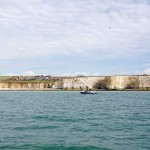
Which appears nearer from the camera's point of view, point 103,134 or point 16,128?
point 103,134

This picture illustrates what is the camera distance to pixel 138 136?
29203 mm

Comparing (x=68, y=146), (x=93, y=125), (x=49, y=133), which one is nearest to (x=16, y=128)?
(x=49, y=133)

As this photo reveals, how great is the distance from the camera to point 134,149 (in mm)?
24594

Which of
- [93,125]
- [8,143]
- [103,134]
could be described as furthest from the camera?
[93,125]

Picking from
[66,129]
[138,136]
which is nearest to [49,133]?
[66,129]

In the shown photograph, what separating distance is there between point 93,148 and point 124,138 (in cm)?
421

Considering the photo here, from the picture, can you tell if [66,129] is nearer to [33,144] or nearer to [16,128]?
[16,128]

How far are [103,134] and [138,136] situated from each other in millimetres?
2739

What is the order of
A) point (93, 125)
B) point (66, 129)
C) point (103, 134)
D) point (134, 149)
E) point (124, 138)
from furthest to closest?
1. point (93, 125)
2. point (66, 129)
3. point (103, 134)
4. point (124, 138)
5. point (134, 149)

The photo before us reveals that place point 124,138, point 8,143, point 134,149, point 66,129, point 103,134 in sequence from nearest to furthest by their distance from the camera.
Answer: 1. point 134,149
2. point 8,143
3. point 124,138
4. point 103,134
5. point 66,129

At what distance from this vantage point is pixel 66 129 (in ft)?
109

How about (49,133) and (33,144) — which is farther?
(49,133)

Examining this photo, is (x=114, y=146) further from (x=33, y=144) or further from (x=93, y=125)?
(x=93, y=125)

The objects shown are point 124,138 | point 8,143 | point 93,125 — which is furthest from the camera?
point 93,125
